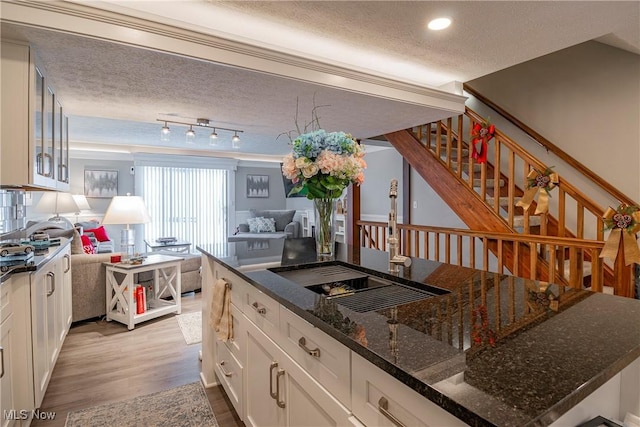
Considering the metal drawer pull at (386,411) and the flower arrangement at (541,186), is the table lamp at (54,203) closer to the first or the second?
the metal drawer pull at (386,411)

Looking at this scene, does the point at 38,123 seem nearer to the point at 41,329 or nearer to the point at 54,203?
the point at 41,329

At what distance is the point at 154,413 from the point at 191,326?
53.6 inches

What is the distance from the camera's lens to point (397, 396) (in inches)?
29.8

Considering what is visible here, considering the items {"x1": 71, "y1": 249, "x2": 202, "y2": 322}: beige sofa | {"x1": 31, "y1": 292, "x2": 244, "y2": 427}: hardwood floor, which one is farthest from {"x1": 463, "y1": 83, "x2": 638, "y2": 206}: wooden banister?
{"x1": 71, "y1": 249, "x2": 202, "y2": 322}: beige sofa

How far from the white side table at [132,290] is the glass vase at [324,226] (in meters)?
2.26

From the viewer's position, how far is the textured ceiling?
1979 millimetres

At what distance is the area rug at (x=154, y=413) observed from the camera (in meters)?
1.99

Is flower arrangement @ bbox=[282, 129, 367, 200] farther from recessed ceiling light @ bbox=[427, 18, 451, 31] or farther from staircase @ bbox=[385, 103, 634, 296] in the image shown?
staircase @ bbox=[385, 103, 634, 296]

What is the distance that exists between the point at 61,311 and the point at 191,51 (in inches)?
91.5

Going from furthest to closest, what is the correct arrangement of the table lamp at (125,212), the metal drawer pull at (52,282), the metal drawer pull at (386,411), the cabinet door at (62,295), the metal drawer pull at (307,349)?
1. the table lamp at (125,212)
2. the cabinet door at (62,295)
3. the metal drawer pull at (52,282)
4. the metal drawer pull at (307,349)
5. the metal drawer pull at (386,411)

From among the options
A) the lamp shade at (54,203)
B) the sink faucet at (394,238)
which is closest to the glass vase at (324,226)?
the sink faucet at (394,238)

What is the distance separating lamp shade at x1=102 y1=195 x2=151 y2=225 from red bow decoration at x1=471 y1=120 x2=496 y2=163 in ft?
10.3

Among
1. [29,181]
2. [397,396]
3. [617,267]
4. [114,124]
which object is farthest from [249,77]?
[114,124]

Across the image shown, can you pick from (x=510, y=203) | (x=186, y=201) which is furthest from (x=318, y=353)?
(x=186, y=201)
